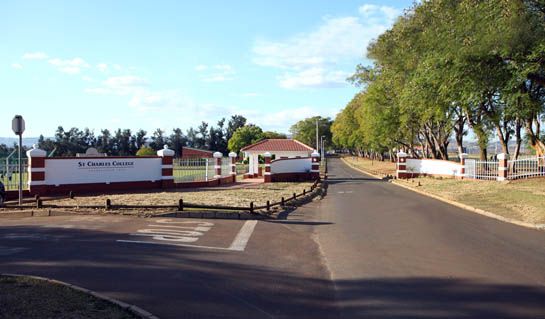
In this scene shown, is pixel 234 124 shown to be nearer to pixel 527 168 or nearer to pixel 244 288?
pixel 527 168

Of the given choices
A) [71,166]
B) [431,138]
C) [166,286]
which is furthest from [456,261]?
[431,138]

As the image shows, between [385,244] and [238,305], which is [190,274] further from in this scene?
[385,244]

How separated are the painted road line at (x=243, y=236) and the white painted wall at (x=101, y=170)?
968 cm

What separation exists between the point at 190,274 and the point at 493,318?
4.01 m

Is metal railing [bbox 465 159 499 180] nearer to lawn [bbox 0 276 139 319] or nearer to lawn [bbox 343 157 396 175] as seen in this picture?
lawn [bbox 343 157 396 175]

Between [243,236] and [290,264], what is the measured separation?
99.2 inches

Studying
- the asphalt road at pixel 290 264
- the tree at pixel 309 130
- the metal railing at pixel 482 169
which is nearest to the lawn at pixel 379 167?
the metal railing at pixel 482 169

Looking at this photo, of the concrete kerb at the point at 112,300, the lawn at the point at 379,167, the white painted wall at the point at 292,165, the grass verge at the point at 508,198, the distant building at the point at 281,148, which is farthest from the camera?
the distant building at the point at 281,148

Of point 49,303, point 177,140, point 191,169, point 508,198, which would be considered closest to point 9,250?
point 49,303

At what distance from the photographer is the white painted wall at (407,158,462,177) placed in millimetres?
32519

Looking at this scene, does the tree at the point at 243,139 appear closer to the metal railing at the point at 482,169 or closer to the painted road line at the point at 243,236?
the metal railing at the point at 482,169

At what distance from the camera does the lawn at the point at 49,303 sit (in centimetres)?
516

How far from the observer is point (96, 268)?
7.43 meters

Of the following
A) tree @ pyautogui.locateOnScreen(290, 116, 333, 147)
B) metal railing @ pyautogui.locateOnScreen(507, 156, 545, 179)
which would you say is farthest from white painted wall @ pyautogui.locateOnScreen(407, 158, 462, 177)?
tree @ pyautogui.locateOnScreen(290, 116, 333, 147)
